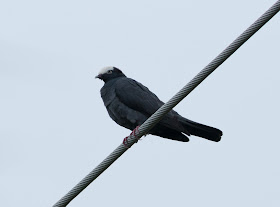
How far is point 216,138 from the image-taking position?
307 inches

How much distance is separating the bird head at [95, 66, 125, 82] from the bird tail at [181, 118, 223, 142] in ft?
4.95

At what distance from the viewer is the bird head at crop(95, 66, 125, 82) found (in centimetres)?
912

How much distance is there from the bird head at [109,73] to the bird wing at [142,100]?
25.1 inches

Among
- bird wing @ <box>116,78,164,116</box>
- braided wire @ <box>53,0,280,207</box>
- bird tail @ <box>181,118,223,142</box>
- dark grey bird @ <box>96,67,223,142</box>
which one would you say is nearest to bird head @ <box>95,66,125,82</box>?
dark grey bird @ <box>96,67,223,142</box>

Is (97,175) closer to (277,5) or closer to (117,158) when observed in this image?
(117,158)

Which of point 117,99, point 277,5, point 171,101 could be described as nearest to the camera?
point 277,5

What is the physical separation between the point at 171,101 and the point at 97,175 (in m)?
0.82

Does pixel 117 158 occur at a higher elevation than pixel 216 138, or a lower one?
lower

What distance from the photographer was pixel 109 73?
916 centimetres

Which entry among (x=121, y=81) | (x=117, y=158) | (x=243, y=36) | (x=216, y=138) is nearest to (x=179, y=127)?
(x=216, y=138)

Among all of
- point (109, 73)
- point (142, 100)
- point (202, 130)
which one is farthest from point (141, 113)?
point (109, 73)

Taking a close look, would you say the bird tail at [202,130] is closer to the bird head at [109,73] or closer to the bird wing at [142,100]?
the bird wing at [142,100]

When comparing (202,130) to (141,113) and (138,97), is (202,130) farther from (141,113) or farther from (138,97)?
(138,97)

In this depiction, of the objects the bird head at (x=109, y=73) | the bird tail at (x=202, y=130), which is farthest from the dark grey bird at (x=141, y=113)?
the bird head at (x=109, y=73)
